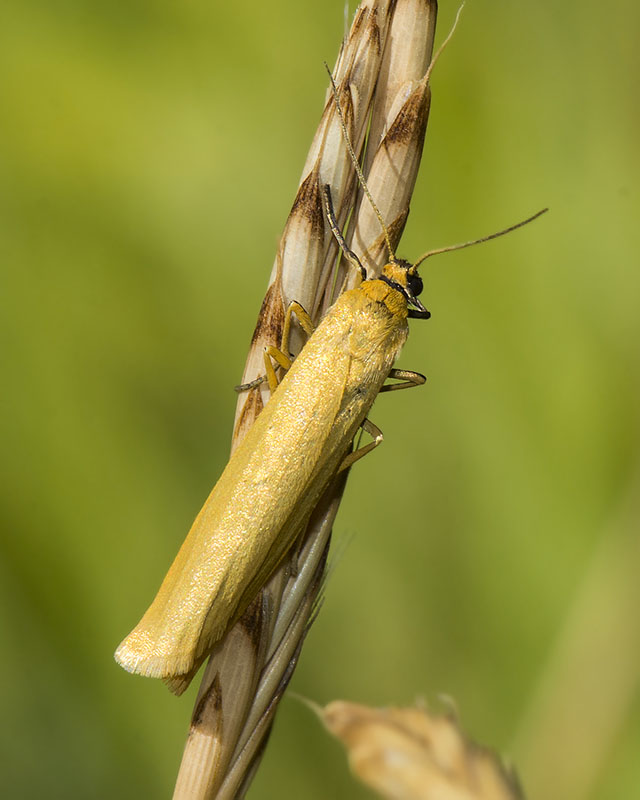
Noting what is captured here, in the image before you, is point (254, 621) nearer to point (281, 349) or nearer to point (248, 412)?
point (248, 412)

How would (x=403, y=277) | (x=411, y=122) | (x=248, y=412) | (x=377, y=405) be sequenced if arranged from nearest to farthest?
(x=411, y=122) < (x=248, y=412) < (x=403, y=277) < (x=377, y=405)

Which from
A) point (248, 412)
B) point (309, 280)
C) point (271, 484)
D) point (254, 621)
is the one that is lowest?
point (254, 621)

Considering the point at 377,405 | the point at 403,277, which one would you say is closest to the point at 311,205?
the point at 403,277

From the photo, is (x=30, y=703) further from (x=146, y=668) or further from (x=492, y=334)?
(x=492, y=334)

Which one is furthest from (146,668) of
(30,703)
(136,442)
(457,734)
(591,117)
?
(591,117)

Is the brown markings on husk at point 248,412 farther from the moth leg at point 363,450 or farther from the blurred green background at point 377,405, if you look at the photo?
the blurred green background at point 377,405

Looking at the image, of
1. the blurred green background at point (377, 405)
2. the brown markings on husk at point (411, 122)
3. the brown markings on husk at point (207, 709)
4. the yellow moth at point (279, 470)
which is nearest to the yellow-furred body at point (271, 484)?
the yellow moth at point (279, 470)

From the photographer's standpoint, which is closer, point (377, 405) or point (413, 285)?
point (413, 285)
